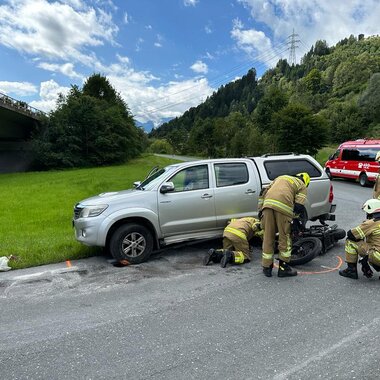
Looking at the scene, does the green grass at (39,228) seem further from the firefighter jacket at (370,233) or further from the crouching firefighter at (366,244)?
the firefighter jacket at (370,233)

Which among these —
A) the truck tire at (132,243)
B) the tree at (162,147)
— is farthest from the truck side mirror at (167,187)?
the tree at (162,147)

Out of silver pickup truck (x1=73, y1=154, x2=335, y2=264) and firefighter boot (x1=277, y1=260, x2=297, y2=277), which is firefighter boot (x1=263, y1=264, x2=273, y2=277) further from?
silver pickup truck (x1=73, y1=154, x2=335, y2=264)

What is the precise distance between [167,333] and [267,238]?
7.62ft

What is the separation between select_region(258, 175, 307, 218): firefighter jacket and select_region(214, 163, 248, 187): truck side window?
4.96ft

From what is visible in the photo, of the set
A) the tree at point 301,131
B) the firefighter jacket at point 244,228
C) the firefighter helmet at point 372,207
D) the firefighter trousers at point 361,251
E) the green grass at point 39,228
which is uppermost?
the tree at point 301,131

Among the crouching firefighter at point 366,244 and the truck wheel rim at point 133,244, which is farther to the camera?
the truck wheel rim at point 133,244

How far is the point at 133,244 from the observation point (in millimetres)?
6551

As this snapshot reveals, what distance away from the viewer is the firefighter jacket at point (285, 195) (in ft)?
18.0

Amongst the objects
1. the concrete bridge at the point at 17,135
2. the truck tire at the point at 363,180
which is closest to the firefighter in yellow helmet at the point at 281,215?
the truck tire at the point at 363,180

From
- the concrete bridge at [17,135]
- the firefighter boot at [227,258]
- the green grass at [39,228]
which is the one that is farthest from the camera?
the concrete bridge at [17,135]

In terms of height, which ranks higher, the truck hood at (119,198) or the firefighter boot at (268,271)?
the truck hood at (119,198)

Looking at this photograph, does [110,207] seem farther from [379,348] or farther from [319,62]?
[319,62]

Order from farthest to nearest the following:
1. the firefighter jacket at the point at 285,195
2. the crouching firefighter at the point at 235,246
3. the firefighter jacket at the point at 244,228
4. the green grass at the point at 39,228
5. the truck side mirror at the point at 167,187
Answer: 1. the green grass at the point at 39,228
2. the truck side mirror at the point at 167,187
3. the firefighter jacket at the point at 244,228
4. the crouching firefighter at the point at 235,246
5. the firefighter jacket at the point at 285,195

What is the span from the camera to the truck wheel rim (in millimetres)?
6512
